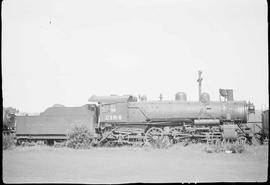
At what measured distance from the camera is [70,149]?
15188 mm

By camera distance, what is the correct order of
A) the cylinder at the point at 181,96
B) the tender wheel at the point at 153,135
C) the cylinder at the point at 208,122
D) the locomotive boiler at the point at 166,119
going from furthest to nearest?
the cylinder at the point at 181,96 → the locomotive boiler at the point at 166,119 → the cylinder at the point at 208,122 → the tender wheel at the point at 153,135

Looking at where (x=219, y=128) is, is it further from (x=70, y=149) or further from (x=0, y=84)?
(x=0, y=84)

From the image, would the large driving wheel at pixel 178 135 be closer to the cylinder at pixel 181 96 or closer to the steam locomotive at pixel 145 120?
the steam locomotive at pixel 145 120

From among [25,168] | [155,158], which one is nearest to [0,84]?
[25,168]

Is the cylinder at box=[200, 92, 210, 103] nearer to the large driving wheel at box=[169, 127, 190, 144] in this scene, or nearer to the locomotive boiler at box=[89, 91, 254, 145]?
the locomotive boiler at box=[89, 91, 254, 145]

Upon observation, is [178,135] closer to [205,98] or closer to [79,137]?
[205,98]

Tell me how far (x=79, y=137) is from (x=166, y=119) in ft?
14.7

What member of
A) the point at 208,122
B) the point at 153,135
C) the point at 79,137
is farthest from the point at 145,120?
the point at 79,137

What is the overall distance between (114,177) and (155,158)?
357cm

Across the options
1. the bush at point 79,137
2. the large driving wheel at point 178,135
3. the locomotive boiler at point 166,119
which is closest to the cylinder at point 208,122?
the locomotive boiler at point 166,119

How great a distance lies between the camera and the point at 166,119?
54.0 ft

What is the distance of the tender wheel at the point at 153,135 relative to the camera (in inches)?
622

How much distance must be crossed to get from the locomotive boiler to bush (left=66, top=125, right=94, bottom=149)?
85cm

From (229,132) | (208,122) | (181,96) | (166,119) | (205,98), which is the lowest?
(229,132)
